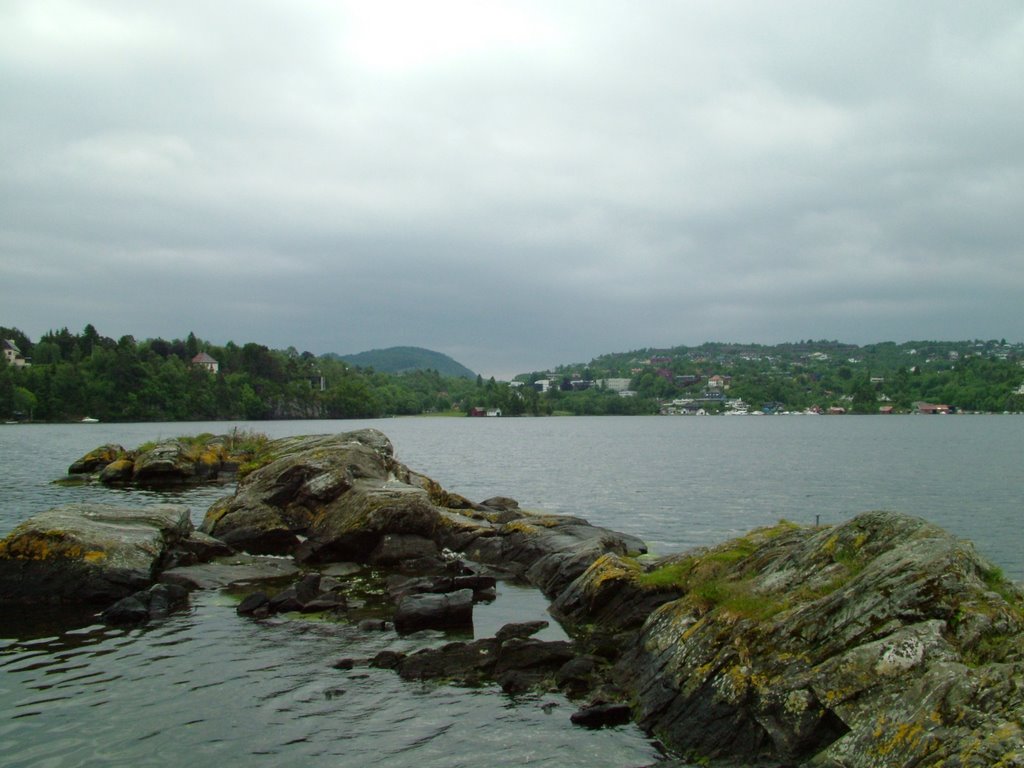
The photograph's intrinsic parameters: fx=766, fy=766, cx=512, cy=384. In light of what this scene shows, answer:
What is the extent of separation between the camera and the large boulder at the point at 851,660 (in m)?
8.26

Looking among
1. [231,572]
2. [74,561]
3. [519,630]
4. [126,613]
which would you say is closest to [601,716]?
[519,630]

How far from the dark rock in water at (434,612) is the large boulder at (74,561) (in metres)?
7.32

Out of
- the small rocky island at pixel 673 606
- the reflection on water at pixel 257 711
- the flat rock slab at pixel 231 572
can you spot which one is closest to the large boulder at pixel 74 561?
the small rocky island at pixel 673 606

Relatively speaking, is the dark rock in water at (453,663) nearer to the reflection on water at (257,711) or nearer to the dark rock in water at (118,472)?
the reflection on water at (257,711)

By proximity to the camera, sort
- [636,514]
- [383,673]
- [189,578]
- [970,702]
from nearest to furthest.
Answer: [970,702] → [383,673] → [189,578] → [636,514]

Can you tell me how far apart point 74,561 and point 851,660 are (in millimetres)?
17700

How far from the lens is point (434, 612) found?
16828mm

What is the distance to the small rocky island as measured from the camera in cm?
903

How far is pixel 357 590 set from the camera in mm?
20578

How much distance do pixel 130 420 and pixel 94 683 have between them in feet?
611

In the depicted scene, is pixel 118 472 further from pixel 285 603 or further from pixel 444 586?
pixel 444 586

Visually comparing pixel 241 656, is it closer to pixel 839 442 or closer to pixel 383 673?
pixel 383 673

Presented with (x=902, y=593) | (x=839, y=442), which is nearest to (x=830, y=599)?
(x=902, y=593)

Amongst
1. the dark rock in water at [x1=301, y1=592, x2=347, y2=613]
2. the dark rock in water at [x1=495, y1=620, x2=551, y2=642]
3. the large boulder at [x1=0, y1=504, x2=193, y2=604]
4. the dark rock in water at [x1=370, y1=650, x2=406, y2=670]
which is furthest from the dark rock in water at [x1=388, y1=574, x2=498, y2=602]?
the large boulder at [x1=0, y1=504, x2=193, y2=604]
